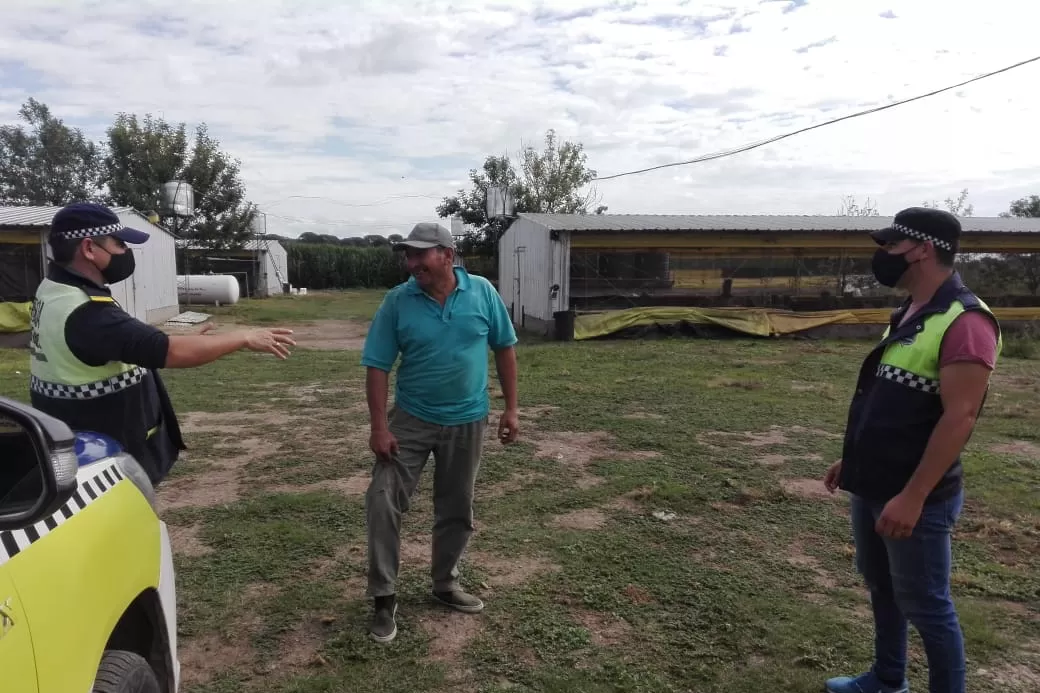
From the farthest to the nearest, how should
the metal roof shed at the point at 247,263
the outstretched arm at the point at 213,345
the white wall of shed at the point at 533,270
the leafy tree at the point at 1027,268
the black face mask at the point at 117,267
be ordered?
the metal roof shed at the point at 247,263 → the leafy tree at the point at 1027,268 → the white wall of shed at the point at 533,270 → the black face mask at the point at 117,267 → the outstretched arm at the point at 213,345

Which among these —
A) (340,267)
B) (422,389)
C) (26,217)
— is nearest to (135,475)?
(422,389)

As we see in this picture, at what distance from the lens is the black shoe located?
3318 mm

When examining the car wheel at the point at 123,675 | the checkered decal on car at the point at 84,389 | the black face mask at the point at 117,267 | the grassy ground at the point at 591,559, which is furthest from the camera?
the grassy ground at the point at 591,559

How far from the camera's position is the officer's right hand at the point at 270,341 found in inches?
105

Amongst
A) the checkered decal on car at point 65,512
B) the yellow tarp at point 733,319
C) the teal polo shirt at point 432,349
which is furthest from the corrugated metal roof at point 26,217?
→ the checkered decal on car at point 65,512

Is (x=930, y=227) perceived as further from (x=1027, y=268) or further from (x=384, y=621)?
(x=1027, y=268)

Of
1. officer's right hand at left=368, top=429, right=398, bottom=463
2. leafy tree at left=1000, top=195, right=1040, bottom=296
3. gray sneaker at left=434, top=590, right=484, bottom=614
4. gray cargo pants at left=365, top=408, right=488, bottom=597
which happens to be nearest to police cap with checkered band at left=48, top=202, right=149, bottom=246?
officer's right hand at left=368, top=429, right=398, bottom=463

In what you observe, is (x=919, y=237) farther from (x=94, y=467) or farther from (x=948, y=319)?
(x=94, y=467)

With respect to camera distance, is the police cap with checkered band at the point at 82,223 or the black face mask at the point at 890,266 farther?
the police cap with checkered band at the point at 82,223

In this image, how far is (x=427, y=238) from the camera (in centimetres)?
328

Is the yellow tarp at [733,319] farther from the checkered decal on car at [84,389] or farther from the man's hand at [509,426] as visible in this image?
the checkered decal on car at [84,389]

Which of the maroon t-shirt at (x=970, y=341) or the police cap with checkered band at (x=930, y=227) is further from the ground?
the police cap with checkered band at (x=930, y=227)

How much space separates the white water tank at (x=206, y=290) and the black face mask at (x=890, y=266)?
88.2 feet

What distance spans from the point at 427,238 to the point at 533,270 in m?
14.6
